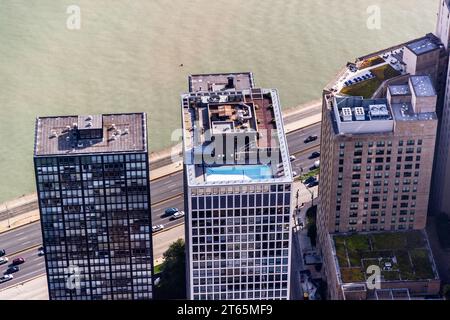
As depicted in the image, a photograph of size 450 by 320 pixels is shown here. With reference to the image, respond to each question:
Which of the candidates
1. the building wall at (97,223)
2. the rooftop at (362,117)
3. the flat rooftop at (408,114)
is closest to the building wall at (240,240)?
the building wall at (97,223)

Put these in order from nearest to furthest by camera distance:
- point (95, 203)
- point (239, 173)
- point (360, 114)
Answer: point (239, 173) < point (95, 203) < point (360, 114)

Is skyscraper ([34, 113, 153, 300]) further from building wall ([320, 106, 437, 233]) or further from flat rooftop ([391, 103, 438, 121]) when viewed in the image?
flat rooftop ([391, 103, 438, 121])

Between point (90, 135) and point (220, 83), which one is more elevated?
point (220, 83)

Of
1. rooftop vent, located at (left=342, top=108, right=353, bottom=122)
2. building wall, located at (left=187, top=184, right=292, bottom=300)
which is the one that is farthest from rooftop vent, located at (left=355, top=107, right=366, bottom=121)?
building wall, located at (left=187, top=184, right=292, bottom=300)

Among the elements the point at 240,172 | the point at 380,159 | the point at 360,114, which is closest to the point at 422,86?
the point at 360,114

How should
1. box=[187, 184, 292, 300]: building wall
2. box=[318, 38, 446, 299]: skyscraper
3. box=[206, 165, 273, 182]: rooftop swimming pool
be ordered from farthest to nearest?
1. box=[318, 38, 446, 299]: skyscraper
2. box=[206, 165, 273, 182]: rooftop swimming pool
3. box=[187, 184, 292, 300]: building wall

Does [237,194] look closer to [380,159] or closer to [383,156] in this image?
[383,156]

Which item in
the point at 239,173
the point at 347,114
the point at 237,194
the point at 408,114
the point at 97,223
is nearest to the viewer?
the point at 237,194
